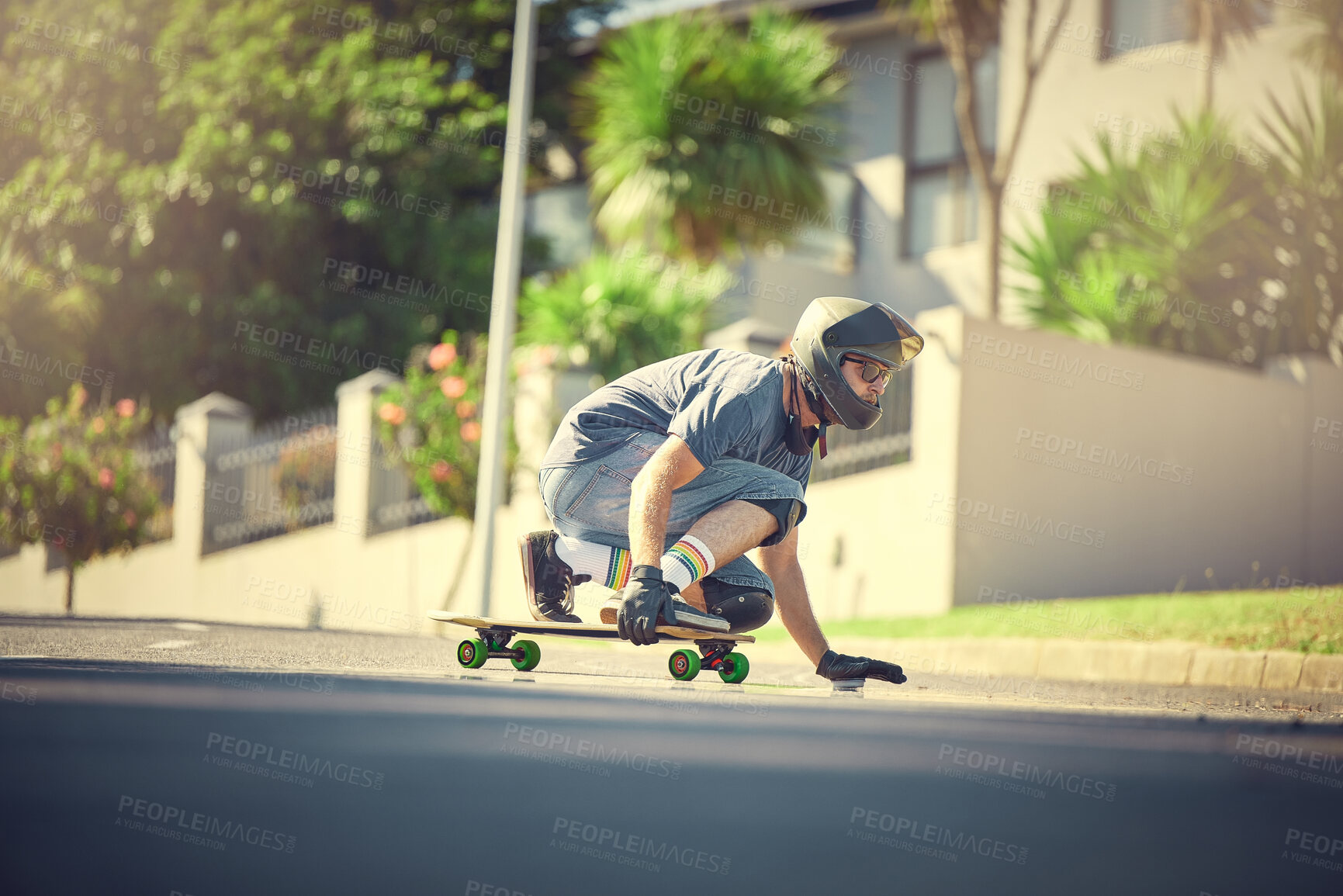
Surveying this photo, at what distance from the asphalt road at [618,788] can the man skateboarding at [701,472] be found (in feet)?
1.28

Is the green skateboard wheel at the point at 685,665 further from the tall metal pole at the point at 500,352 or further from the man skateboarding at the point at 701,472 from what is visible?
the tall metal pole at the point at 500,352

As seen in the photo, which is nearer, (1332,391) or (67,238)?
(1332,391)

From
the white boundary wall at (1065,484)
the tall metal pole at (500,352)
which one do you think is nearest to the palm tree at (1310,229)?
the white boundary wall at (1065,484)

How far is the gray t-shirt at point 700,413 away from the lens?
13.4 ft

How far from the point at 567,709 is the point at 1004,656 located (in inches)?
179

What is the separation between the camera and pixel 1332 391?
13.1 m

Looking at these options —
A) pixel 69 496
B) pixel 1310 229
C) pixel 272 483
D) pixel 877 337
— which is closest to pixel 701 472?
pixel 877 337

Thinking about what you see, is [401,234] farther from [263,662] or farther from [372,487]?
[263,662]

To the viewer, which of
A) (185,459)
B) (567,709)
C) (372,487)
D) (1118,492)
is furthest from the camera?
(185,459)

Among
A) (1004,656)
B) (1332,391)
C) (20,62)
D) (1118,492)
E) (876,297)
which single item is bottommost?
(1004,656)

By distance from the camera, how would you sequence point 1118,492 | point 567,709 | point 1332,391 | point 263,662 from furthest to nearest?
1. point 1332,391
2. point 1118,492
3. point 263,662
4. point 567,709

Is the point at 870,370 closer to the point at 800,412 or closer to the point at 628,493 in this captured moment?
the point at 800,412

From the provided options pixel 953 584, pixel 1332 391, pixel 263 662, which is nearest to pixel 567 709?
pixel 263 662

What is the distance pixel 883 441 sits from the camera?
12398 mm
